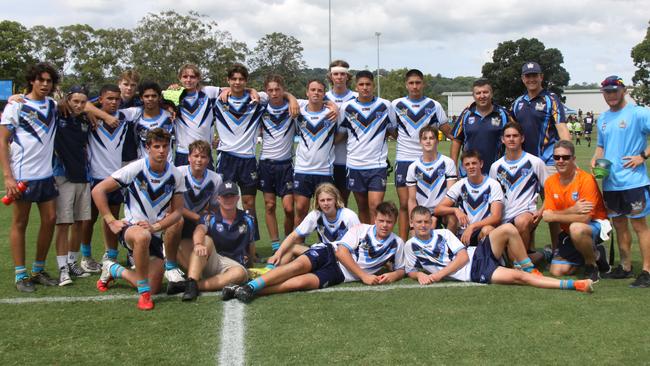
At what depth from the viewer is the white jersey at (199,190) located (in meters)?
5.90

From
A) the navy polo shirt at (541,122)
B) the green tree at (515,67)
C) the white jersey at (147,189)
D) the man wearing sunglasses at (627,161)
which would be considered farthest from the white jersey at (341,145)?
the green tree at (515,67)

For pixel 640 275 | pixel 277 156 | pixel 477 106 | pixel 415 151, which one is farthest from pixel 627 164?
pixel 277 156

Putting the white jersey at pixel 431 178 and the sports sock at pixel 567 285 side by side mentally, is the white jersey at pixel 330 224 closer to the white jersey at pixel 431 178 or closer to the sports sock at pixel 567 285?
the white jersey at pixel 431 178

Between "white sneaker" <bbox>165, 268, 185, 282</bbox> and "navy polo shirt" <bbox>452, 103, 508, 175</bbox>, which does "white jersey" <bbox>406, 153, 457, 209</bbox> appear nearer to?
"navy polo shirt" <bbox>452, 103, 508, 175</bbox>

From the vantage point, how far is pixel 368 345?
3975 millimetres

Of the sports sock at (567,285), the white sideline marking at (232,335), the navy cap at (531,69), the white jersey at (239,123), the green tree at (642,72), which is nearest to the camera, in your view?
the white sideline marking at (232,335)

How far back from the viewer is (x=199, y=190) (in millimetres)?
5910

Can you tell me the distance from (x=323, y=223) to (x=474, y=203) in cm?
157

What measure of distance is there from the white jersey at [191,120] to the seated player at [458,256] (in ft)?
8.92

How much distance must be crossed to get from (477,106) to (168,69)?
47.3 m

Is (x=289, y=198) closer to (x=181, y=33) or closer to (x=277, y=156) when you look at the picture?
(x=277, y=156)

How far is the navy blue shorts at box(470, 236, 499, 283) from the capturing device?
18.2ft

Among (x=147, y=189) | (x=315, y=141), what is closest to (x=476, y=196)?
(x=315, y=141)

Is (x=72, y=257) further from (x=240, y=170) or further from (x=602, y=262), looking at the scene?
(x=602, y=262)
